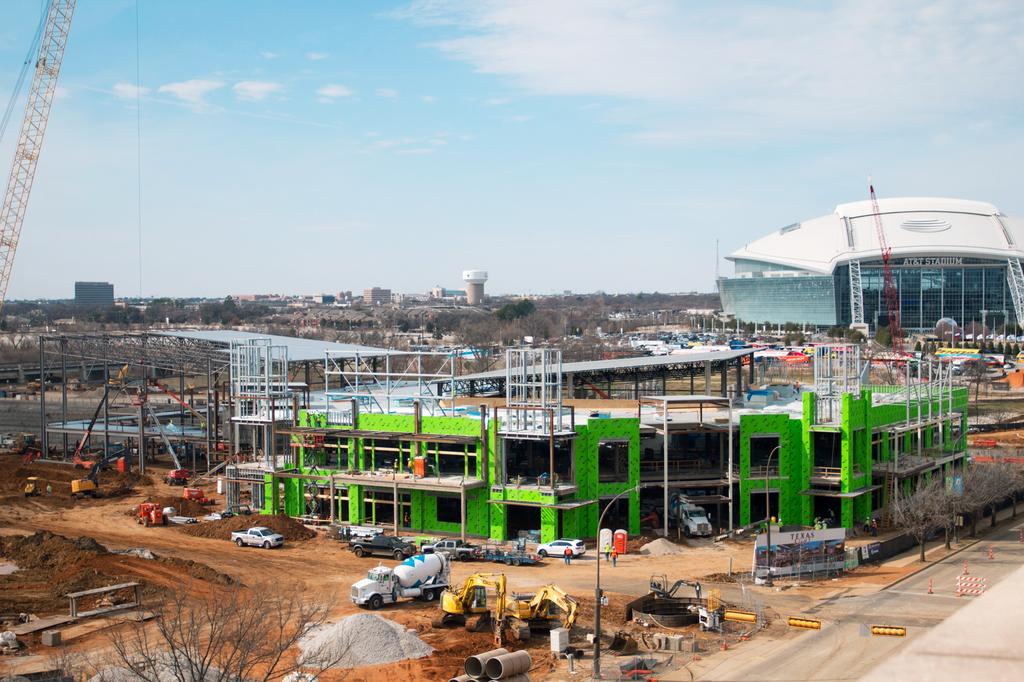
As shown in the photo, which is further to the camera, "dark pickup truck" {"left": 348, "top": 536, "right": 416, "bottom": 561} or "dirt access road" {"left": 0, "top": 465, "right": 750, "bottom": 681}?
"dark pickup truck" {"left": 348, "top": 536, "right": 416, "bottom": 561}

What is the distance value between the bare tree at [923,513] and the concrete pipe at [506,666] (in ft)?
76.1

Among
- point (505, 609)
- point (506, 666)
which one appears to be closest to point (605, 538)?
point (505, 609)

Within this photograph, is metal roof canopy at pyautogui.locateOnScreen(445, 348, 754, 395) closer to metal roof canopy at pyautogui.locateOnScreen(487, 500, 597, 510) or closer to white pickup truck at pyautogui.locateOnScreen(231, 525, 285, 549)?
metal roof canopy at pyautogui.locateOnScreen(487, 500, 597, 510)

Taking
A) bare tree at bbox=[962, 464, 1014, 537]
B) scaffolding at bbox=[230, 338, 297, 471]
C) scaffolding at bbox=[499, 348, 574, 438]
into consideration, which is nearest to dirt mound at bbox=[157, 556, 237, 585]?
scaffolding at bbox=[230, 338, 297, 471]

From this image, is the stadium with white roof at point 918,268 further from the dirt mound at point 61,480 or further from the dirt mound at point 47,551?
the dirt mound at point 47,551

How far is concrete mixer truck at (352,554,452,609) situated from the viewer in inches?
1415

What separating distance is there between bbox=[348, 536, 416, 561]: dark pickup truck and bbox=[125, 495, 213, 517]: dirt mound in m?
13.4

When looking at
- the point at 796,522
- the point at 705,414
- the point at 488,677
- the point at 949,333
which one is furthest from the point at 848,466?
the point at 949,333

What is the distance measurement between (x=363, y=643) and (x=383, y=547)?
14.3 metres

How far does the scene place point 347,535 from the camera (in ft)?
158

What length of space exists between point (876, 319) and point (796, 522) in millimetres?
142398

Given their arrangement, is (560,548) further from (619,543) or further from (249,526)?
(249,526)

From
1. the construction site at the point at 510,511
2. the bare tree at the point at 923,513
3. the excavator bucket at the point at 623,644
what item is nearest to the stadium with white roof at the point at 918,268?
the construction site at the point at 510,511

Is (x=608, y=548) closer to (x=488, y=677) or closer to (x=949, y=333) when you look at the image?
(x=488, y=677)
